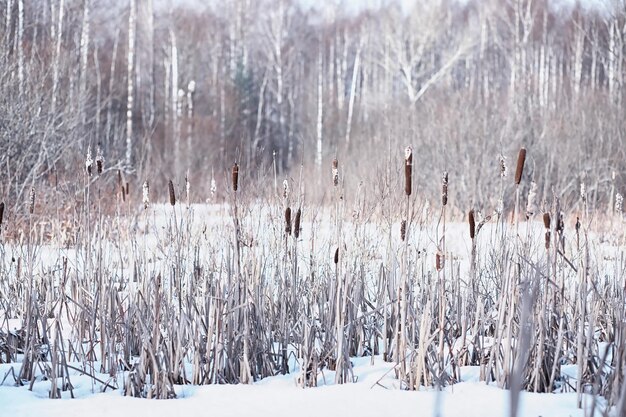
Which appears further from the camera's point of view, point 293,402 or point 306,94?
point 306,94

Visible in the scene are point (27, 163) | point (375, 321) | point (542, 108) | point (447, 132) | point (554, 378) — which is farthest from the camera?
point (542, 108)

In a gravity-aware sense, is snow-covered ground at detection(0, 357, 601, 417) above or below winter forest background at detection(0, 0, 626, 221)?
below

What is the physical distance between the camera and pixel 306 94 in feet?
90.6

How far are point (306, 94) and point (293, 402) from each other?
84.1ft

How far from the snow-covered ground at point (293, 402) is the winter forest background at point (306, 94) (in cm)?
134

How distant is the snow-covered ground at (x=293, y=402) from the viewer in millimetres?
2389

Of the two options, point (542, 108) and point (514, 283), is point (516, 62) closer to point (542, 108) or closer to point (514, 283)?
point (542, 108)

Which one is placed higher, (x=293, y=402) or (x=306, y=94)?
(x=306, y=94)

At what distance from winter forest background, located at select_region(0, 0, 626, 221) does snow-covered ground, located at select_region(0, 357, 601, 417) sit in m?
1.34

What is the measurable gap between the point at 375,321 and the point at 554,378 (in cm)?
88

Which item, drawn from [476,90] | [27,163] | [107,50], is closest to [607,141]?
[476,90]

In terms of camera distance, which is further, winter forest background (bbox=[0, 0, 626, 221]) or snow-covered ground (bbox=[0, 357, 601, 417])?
winter forest background (bbox=[0, 0, 626, 221])

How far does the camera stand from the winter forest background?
9727mm

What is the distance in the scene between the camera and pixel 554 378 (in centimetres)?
276
